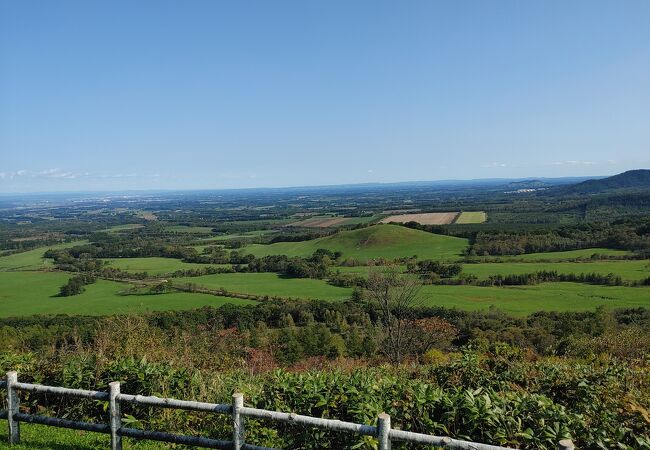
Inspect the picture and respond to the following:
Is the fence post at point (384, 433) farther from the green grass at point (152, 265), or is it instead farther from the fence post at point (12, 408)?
the green grass at point (152, 265)

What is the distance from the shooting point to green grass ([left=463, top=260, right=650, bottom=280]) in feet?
186

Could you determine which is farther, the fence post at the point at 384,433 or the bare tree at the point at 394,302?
the bare tree at the point at 394,302

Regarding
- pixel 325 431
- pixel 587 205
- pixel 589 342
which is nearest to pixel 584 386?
pixel 325 431

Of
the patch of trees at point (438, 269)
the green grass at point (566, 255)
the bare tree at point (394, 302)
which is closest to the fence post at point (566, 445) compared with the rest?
the bare tree at point (394, 302)

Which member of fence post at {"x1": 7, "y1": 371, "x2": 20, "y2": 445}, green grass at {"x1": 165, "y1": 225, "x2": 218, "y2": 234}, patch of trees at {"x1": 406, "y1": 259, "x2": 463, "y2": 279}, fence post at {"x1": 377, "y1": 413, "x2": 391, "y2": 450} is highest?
fence post at {"x1": 377, "y1": 413, "x2": 391, "y2": 450}

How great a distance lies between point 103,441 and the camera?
7.14m

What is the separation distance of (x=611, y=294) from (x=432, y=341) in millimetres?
34966

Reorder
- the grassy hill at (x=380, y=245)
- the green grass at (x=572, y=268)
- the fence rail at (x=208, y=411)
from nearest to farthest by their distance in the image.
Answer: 1. the fence rail at (x=208, y=411)
2. the green grass at (x=572, y=268)
3. the grassy hill at (x=380, y=245)

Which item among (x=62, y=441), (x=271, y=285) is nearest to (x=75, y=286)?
(x=271, y=285)

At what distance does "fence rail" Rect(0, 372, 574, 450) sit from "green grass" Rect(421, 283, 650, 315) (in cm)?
3830

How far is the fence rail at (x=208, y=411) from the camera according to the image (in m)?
5.05

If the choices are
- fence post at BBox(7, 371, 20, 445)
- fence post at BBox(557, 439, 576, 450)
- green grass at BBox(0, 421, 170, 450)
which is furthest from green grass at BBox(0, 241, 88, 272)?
fence post at BBox(557, 439, 576, 450)

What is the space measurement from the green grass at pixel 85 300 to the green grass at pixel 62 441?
3883 centimetres

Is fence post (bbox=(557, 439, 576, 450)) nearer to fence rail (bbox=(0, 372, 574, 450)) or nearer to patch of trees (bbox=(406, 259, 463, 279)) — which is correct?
fence rail (bbox=(0, 372, 574, 450))
